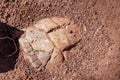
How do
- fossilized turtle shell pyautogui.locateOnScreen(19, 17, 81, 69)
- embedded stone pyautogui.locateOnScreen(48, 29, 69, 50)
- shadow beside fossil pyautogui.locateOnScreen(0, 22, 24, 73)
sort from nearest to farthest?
shadow beside fossil pyautogui.locateOnScreen(0, 22, 24, 73) → fossilized turtle shell pyautogui.locateOnScreen(19, 17, 81, 69) → embedded stone pyautogui.locateOnScreen(48, 29, 69, 50)

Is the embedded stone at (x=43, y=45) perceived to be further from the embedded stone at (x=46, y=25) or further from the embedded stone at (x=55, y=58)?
the embedded stone at (x=46, y=25)

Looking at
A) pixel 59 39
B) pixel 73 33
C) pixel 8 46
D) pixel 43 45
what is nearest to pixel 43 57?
pixel 43 45

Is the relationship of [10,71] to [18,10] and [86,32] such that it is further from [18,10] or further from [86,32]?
[86,32]

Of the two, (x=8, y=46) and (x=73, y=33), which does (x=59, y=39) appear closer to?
(x=73, y=33)

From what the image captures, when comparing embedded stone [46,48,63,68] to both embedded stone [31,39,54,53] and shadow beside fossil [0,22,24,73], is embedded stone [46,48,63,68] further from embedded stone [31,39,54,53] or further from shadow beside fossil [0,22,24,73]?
shadow beside fossil [0,22,24,73]

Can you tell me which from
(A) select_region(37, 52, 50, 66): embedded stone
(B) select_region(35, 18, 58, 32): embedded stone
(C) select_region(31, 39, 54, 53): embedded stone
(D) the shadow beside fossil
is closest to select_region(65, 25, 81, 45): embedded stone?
(B) select_region(35, 18, 58, 32): embedded stone

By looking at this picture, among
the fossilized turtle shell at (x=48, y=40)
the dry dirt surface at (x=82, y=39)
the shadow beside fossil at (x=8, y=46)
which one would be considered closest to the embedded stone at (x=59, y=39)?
the fossilized turtle shell at (x=48, y=40)
